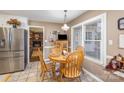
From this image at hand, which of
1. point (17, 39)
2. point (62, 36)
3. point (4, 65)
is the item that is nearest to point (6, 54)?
point (4, 65)

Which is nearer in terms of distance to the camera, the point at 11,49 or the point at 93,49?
the point at 93,49

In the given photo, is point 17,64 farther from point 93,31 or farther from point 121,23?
point 121,23

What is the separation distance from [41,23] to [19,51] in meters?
2.04

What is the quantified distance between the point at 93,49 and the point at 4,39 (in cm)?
273

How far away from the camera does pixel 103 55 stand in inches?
96.5

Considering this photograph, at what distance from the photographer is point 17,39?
3.65 metres

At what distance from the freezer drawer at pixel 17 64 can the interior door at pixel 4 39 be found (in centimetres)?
44

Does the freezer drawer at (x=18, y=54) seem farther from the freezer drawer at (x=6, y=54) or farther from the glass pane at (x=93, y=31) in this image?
the glass pane at (x=93, y=31)

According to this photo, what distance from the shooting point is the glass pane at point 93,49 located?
2953 millimetres

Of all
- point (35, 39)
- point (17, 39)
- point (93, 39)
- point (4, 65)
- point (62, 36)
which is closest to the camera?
point (93, 39)

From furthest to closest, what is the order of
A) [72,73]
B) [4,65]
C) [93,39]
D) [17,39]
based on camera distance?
[17,39]
[4,65]
[93,39]
[72,73]

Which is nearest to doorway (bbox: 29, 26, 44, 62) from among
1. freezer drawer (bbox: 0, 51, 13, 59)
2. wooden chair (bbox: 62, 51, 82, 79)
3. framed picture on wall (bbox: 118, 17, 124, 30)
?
freezer drawer (bbox: 0, 51, 13, 59)

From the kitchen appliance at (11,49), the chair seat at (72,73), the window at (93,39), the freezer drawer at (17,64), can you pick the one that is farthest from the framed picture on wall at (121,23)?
the freezer drawer at (17,64)
